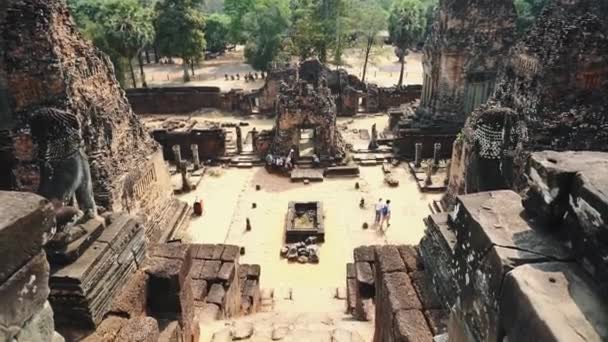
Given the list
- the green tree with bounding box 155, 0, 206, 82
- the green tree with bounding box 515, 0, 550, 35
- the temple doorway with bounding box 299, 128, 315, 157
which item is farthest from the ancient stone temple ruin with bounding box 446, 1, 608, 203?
the green tree with bounding box 155, 0, 206, 82

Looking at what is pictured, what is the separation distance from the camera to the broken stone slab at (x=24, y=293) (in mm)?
2844

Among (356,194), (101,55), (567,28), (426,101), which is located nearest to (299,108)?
(356,194)

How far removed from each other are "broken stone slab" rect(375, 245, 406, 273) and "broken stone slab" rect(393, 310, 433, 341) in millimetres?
938

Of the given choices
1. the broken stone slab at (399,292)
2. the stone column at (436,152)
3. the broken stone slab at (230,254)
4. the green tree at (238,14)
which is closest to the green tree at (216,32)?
the green tree at (238,14)

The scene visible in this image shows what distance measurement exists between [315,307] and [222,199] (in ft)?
28.2

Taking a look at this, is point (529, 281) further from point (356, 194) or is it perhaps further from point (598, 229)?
point (356, 194)

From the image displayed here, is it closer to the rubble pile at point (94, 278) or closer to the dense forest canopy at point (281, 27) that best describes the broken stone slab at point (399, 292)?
the rubble pile at point (94, 278)

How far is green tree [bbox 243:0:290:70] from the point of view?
37625 mm

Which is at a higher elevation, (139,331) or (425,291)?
(139,331)

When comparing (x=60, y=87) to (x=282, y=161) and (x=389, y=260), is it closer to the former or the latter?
(x=389, y=260)

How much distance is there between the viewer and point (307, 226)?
52.3 ft

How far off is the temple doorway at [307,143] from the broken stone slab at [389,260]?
15052 millimetres

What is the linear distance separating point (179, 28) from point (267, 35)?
6.99m

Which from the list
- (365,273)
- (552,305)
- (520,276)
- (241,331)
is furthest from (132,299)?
(365,273)
